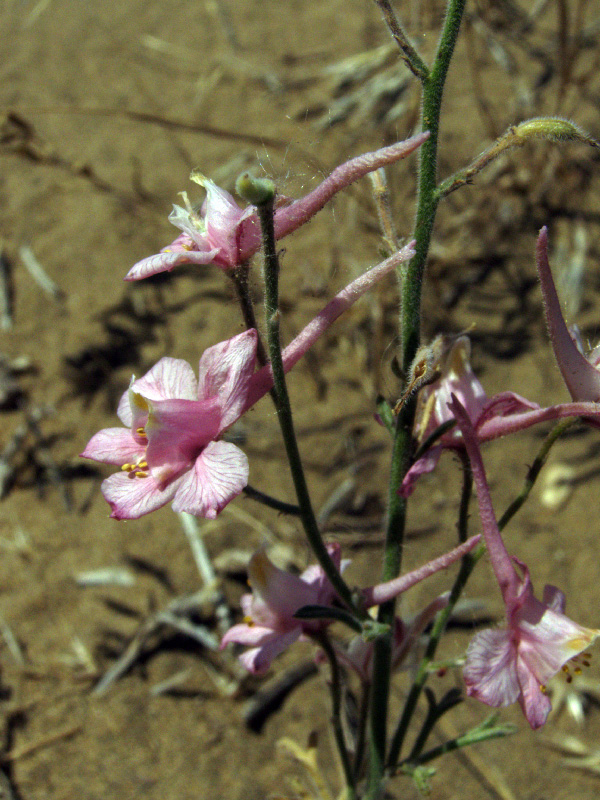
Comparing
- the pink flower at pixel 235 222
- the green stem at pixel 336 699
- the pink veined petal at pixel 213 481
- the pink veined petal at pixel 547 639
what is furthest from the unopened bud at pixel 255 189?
the green stem at pixel 336 699

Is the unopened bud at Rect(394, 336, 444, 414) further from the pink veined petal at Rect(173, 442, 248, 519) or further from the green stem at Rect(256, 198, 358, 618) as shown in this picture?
the pink veined petal at Rect(173, 442, 248, 519)

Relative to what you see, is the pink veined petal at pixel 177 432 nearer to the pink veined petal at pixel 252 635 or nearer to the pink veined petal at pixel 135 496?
the pink veined petal at pixel 135 496

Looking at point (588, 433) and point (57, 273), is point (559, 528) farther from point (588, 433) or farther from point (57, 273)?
point (57, 273)

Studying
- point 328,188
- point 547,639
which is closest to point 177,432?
point 328,188

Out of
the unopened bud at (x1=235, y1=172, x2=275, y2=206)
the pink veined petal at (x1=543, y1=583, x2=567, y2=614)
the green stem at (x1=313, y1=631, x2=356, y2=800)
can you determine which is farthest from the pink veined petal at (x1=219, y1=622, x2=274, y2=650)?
the unopened bud at (x1=235, y1=172, x2=275, y2=206)

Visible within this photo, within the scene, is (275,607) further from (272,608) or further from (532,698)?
(532,698)

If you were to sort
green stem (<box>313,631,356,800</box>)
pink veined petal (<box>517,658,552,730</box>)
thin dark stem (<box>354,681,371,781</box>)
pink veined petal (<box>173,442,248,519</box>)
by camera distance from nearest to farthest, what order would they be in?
pink veined petal (<box>173,442,248,519</box>), pink veined petal (<box>517,658,552,730</box>), green stem (<box>313,631,356,800</box>), thin dark stem (<box>354,681,371,781</box>)

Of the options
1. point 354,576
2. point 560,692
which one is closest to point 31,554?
point 354,576
